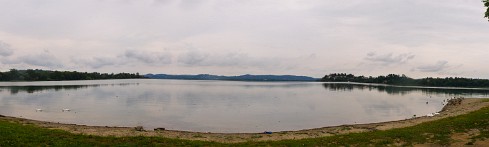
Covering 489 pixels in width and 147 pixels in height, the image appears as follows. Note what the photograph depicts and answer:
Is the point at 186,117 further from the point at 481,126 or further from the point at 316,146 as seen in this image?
the point at 481,126

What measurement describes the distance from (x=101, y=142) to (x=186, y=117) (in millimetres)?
27055

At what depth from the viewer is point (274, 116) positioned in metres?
49.8

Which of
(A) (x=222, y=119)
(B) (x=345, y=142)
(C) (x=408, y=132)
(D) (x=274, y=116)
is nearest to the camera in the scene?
(B) (x=345, y=142)

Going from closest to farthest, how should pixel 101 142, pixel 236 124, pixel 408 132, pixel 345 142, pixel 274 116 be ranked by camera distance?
pixel 101 142 → pixel 345 142 → pixel 408 132 → pixel 236 124 → pixel 274 116

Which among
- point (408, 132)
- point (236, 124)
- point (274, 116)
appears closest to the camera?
point (408, 132)

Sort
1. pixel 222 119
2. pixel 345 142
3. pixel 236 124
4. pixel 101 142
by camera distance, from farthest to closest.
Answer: pixel 222 119 < pixel 236 124 < pixel 345 142 < pixel 101 142

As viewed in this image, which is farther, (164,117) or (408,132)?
(164,117)

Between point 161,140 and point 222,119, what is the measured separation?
24797 mm

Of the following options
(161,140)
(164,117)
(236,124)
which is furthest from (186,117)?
(161,140)

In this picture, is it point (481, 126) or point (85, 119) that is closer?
point (481, 126)

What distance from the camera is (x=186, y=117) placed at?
46.5 meters

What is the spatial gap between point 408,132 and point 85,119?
Result: 3569 centimetres

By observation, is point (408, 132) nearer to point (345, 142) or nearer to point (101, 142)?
point (345, 142)

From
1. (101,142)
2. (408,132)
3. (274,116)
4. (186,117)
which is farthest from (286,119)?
(101,142)
